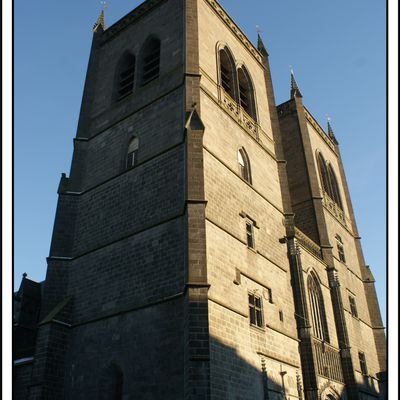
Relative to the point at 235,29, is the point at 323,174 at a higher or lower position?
lower

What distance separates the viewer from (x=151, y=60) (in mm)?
22031

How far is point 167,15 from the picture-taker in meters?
22.3

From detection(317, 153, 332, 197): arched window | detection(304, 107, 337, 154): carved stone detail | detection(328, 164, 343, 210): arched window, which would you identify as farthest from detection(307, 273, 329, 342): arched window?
detection(304, 107, 337, 154): carved stone detail

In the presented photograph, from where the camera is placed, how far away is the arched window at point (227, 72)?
21.8 metres

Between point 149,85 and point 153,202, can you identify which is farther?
point 149,85

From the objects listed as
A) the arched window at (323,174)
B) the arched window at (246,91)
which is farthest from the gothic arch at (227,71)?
the arched window at (323,174)

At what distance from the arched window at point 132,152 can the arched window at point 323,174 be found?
14857 millimetres

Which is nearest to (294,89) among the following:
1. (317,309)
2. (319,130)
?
(319,130)

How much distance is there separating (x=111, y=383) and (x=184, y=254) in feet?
14.4

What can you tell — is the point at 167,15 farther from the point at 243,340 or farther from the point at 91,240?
the point at 243,340

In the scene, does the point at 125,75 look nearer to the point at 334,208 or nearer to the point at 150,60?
the point at 150,60

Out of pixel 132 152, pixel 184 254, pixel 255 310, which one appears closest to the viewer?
pixel 184 254

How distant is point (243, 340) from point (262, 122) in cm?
1234

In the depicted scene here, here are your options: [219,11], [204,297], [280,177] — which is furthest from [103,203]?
[219,11]
